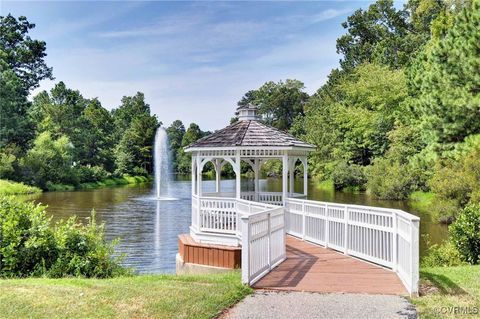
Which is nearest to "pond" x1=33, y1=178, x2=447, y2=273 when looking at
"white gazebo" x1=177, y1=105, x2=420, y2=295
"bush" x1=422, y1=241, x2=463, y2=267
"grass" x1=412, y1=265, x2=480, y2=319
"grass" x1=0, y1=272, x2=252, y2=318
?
"white gazebo" x1=177, y1=105, x2=420, y2=295

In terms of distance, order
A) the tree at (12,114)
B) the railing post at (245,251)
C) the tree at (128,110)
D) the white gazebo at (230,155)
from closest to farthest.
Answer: the railing post at (245,251), the white gazebo at (230,155), the tree at (12,114), the tree at (128,110)

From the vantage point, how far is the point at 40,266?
29.0 feet

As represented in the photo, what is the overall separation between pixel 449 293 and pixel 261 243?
9.91 ft

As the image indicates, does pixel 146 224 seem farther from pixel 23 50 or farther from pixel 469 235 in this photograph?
Answer: pixel 23 50

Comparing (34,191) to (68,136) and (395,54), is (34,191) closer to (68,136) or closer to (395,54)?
(68,136)

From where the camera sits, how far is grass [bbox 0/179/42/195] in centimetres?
3884

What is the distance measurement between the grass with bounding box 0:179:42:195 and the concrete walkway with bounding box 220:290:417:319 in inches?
1422

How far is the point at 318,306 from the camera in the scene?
20.9 ft

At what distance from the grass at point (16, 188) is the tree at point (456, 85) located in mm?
34322

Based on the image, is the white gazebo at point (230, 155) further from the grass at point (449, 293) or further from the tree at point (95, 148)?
the tree at point (95, 148)

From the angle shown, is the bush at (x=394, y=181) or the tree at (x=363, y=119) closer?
the bush at (x=394, y=181)

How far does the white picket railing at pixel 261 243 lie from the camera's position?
291 inches

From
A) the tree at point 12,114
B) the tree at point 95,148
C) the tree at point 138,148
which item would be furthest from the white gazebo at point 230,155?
the tree at point 138,148

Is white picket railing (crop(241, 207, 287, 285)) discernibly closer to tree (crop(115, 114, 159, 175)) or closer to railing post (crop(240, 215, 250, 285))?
railing post (crop(240, 215, 250, 285))
